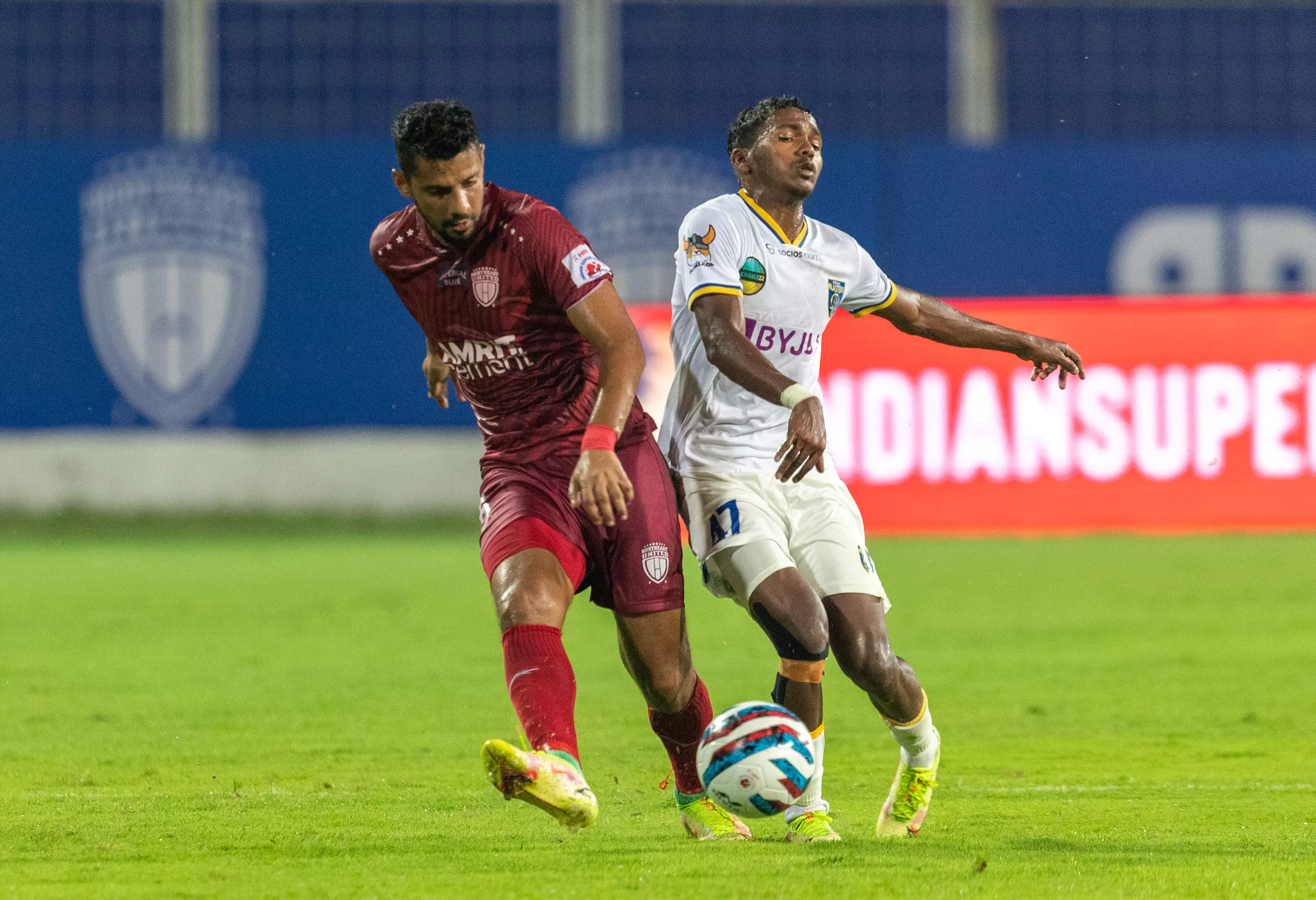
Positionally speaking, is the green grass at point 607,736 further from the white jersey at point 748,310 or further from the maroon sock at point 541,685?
the white jersey at point 748,310

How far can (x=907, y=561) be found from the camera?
13750 mm

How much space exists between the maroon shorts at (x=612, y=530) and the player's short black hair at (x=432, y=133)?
0.90 meters

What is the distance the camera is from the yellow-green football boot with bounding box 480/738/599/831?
438 cm

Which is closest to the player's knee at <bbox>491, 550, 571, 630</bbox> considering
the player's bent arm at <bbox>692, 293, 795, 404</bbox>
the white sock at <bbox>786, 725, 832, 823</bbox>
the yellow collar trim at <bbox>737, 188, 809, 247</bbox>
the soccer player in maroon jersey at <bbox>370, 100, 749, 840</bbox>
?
the soccer player in maroon jersey at <bbox>370, 100, 749, 840</bbox>

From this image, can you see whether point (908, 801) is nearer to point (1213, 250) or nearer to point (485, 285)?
point (485, 285)

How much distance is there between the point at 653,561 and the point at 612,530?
14 centimetres

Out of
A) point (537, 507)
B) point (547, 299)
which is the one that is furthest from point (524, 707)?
point (547, 299)

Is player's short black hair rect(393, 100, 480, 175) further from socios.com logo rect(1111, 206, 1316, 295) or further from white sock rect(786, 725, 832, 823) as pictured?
A: socios.com logo rect(1111, 206, 1316, 295)

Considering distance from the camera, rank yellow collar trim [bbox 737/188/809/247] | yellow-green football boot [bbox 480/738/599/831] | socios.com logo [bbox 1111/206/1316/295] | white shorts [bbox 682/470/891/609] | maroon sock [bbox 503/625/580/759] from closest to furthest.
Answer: yellow-green football boot [bbox 480/738/599/831], maroon sock [bbox 503/625/580/759], white shorts [bbox 682/470/891/609], yellow collar trim [bbox 737/188/809/247], socios.com logo [bbox 1111/206/1316/295]

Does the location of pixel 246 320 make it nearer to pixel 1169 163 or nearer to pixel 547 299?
pixel 1169 163

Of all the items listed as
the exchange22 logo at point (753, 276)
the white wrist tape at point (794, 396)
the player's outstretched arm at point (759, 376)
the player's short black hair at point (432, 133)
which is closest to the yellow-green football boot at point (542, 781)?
the player's outstretched arm at point (759, 376)

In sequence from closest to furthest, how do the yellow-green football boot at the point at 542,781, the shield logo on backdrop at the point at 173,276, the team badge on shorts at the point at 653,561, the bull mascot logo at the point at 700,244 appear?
1. the yellow-green football boot at the point at 542,781
2. the team badge on shorts at the point at 653,561
3. the bull mascot logo at the point at 700,244
4. the shield logo on backdrop at the point at 173,276

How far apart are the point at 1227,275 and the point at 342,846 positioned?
14.3m

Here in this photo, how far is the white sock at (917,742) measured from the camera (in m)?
5.50
